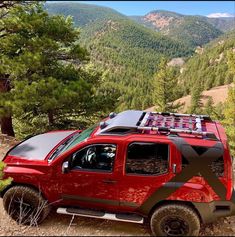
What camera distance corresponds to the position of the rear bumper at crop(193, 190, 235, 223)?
5.36m

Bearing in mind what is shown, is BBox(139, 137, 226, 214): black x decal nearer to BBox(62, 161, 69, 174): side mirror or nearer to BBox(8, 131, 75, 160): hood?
BBox(62, 161, 69, 174): side mirror

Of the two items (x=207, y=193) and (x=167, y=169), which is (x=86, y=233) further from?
(x=207, y=193)

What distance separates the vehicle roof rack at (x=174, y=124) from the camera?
5505 mm

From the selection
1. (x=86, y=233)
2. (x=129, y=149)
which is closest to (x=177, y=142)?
(x=129, y=149)

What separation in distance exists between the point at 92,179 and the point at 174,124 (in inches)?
75.5

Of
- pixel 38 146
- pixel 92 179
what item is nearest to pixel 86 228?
pixel 92 179

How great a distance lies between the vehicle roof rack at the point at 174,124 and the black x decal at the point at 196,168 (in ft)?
0.78

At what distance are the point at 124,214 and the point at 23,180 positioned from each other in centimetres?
204

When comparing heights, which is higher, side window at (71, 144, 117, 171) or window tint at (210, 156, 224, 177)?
window tint at (210, 156, 224, 177)

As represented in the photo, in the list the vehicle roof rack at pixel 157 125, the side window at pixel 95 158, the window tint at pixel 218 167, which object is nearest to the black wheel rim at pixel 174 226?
the window tint at pixel 218 167

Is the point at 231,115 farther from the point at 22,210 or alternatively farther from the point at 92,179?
the point at 22,210

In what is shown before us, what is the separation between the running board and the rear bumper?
3.53 feet

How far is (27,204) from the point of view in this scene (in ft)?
19.8

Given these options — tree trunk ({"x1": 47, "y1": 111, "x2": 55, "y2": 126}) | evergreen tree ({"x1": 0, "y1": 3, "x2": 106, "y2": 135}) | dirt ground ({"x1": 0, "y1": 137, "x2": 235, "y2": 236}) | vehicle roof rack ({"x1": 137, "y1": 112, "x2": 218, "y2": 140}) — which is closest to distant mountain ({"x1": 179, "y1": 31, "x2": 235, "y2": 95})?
tree trunk ({"x1": 47, "y1": 111, "x2": 55, "y2": 126})
